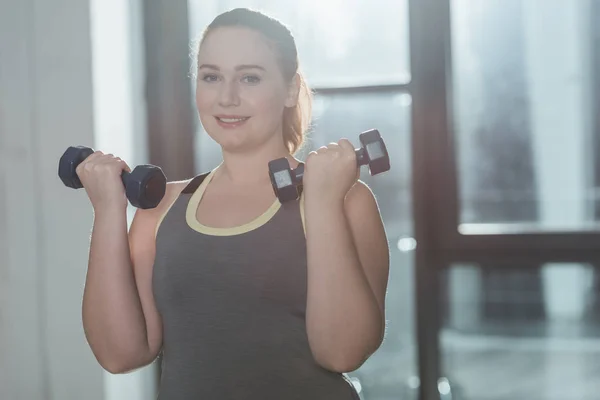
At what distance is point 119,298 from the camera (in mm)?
807

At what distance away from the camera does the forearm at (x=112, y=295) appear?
0.81 m

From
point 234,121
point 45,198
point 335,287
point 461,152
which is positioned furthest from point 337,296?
point 461,152

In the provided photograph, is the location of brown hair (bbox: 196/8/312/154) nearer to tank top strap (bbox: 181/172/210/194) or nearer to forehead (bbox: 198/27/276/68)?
forehead (bbox: 198/27/276/68)

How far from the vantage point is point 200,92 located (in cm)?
82

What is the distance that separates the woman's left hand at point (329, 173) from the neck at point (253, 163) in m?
0.11

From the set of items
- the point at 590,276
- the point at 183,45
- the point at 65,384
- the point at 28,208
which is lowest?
the point at 65,384

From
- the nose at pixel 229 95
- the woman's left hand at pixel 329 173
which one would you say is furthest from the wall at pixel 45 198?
the woman's left hand at pixel 329 173

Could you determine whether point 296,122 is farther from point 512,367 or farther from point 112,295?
point 512,367

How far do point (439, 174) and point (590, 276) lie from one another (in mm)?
410

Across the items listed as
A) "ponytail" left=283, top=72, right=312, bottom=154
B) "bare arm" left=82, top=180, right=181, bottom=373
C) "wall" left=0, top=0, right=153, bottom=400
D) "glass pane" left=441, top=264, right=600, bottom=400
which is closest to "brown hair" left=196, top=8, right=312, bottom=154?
"ponytail" left=283, top=72, right=312, bottom=154

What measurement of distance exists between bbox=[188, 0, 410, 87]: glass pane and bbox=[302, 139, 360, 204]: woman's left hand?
903mm

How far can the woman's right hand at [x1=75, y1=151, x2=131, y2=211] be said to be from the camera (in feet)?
2.63

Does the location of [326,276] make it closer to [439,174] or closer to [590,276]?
[439,174]

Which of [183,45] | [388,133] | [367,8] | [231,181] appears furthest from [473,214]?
[231,181]
